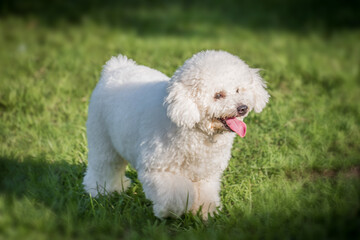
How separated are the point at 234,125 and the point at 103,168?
4.97 ft

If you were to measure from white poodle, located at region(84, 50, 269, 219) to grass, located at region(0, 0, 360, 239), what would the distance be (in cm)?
25

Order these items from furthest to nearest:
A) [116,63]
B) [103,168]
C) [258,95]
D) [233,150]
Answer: [233,150], [116,63], [103,168], [258,95]

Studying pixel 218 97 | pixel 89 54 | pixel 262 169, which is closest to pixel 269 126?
pixel 262 169

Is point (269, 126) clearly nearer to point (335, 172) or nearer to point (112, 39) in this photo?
point (335, 172)

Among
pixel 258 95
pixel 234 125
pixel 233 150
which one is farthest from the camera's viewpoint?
pixel 233 150

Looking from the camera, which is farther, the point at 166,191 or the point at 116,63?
the point at 116,63

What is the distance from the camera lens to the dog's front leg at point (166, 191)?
10.5ft

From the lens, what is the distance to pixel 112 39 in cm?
945

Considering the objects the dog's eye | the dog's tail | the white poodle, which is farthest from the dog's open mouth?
the dog's tail

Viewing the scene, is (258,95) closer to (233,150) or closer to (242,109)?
(242,109)

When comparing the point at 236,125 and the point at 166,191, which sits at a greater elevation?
the point at 236,125

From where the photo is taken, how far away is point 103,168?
4.04 meters

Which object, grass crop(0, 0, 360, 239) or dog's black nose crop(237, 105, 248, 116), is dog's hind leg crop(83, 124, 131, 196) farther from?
dog's black nose crop(237, 105, 248, 116)

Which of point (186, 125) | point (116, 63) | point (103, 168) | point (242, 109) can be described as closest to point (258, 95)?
point (242, 109)
